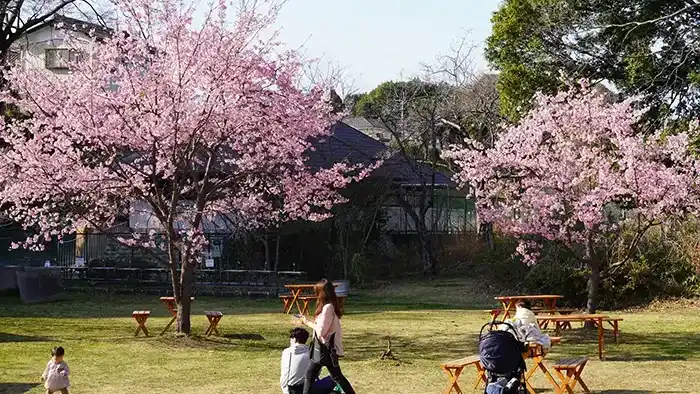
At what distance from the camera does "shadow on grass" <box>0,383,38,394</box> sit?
35.2 feet

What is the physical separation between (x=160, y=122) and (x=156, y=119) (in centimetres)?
8

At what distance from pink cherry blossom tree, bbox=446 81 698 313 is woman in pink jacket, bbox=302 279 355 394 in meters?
7.09

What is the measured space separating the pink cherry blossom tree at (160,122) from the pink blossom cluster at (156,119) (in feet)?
0.06

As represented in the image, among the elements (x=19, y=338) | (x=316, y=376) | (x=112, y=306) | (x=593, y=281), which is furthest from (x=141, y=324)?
(x=593, y=281)

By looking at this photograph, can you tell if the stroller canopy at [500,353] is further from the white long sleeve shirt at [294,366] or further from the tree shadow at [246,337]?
the tree shadow at [246,337]

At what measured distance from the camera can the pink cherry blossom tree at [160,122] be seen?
14.6m

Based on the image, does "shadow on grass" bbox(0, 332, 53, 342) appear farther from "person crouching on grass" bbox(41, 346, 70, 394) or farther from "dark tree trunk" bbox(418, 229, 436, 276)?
"dark tree trunk" bbox(418, 229, 436, 276)

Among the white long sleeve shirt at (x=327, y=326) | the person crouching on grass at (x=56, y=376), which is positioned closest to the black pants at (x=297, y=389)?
the white long sleeve shirt at (x=327, y=326)

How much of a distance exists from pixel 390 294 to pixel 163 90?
11.5 m

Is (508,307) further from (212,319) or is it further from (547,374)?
(547,374)

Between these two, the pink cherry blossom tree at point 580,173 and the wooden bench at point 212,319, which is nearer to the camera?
the pink cherry blossom tree at point 580,173

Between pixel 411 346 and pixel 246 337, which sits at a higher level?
pixel 246 337

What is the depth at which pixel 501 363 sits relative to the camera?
841 centimetres

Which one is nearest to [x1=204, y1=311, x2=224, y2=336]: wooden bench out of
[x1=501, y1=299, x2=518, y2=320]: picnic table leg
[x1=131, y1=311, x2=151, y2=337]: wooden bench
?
[x1=131, y1=311, x2=151, y2=337]: wooden bench
